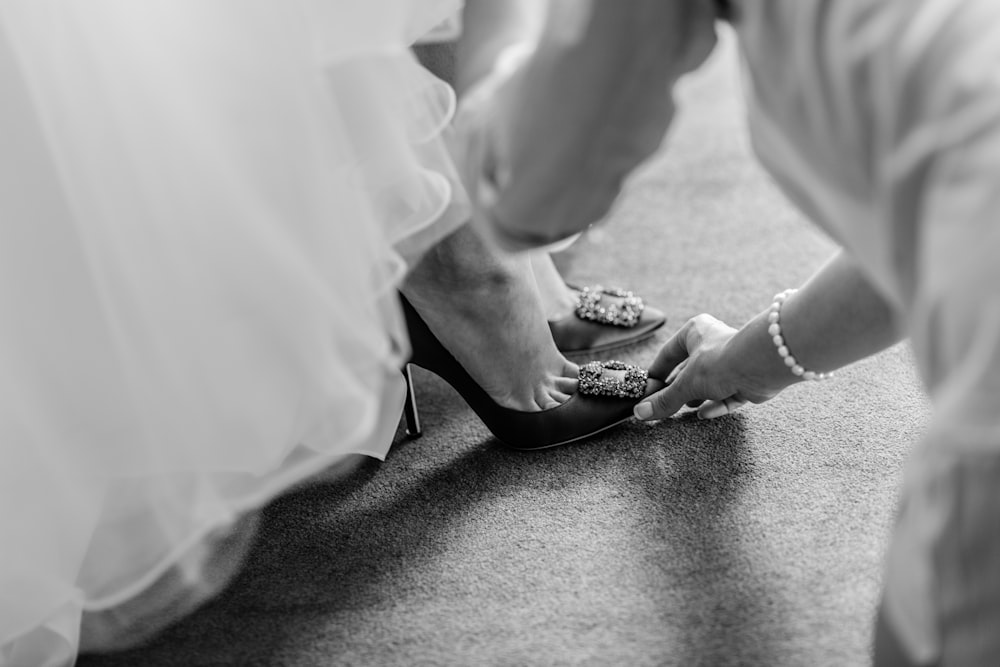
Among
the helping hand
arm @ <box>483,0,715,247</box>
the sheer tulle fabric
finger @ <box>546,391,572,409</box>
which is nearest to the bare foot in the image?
finger @ <box>546,391,572,409</box>

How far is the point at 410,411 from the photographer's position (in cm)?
111

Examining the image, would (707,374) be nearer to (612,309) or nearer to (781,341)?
(781,341)

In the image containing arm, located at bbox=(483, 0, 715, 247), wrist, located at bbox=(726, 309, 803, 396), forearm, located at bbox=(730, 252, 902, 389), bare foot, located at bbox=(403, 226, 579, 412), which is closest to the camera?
arm, located at bbox=(483, 0, 715, 247)

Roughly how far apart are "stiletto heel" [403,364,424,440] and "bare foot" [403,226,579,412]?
68mm

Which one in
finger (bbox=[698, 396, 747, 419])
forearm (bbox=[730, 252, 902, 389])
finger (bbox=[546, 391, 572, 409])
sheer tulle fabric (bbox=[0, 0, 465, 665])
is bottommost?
finger (bbox=[698, 396, 747, 419])

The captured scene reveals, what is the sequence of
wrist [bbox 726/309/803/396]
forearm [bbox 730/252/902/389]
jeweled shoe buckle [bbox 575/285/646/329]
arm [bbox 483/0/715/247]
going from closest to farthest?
arm [bbox 483/0/715/247] < forearm [bbox 730/252/902/389] < wrist [bbox 726/309/803/396] < jeweled shoe buckle [bbox 575/285/646/329]

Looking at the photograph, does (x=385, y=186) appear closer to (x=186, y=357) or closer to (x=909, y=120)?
(x=186, y=357)

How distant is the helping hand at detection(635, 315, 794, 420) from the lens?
94 centimetres

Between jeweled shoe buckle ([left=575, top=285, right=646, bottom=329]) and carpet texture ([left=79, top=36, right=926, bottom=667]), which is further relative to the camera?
jeweled shoe buckle ([left=575, top=285, right=646, bottom=329])

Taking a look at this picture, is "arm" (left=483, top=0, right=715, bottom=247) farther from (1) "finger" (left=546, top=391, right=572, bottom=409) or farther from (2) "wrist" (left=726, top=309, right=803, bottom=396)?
(1) "finger" (left=546, top=391, right=572, bottom=409)

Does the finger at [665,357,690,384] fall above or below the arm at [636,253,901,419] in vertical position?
below

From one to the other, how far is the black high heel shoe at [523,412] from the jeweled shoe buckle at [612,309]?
6.9 inches

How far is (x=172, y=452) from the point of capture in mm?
735

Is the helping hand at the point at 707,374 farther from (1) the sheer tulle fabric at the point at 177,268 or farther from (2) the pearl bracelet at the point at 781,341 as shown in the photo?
(1) the sheer tulle fabric at the point at 177,268
